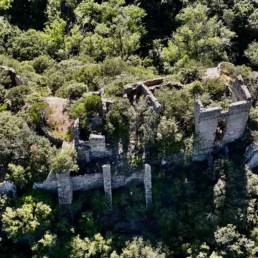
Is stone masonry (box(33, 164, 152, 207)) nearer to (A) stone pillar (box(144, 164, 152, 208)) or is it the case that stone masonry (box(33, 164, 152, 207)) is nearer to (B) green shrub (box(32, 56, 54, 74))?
(A) stone pillar (box(144, 164, 152, 208))

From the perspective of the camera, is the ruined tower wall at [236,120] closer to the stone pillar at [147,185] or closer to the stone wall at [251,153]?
the stone wall at [251,153]

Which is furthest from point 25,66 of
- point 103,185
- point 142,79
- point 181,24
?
point 181,24

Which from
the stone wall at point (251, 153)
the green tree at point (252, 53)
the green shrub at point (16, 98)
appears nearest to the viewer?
the green shrub at point (16, 98)

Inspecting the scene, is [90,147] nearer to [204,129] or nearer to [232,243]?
[204,129]

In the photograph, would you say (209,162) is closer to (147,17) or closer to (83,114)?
(83,114)

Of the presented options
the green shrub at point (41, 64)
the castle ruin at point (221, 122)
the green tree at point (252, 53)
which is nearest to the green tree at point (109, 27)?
the green shrub at point (41, 64)

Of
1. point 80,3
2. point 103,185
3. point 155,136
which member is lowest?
point 103,185
